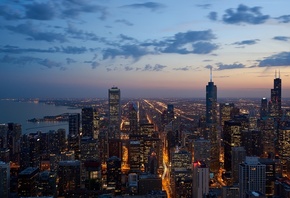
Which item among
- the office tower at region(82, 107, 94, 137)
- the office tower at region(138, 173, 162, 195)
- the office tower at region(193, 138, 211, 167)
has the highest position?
the office tower at region(82, 107, 94, 137)

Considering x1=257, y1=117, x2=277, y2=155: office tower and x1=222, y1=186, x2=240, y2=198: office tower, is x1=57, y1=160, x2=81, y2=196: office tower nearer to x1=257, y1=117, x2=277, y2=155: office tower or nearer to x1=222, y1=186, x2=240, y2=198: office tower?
x1=222, y1=186, x2=240, y2=198: office tower

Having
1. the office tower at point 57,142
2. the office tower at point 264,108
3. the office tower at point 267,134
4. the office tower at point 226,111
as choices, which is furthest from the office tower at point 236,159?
the office tower at point 264,108

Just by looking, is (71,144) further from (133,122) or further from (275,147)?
(275,147)

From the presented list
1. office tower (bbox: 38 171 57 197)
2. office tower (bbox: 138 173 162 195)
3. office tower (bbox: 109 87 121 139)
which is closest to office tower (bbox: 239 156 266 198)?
office tower (bbox: 138 173 162 195)

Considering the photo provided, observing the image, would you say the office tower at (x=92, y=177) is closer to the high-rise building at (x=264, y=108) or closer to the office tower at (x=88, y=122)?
the office tower at (x=88, y=122)

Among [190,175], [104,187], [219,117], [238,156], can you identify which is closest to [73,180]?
[104,187]

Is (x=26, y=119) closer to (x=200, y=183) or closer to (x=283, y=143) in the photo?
(x=283, y=143)

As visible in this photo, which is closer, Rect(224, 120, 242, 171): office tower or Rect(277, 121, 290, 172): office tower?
Rect(277, 121, 290, 172): office tower
